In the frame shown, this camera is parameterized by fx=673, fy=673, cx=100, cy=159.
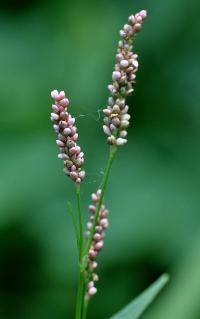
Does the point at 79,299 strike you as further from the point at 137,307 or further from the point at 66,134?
the point at 66,134

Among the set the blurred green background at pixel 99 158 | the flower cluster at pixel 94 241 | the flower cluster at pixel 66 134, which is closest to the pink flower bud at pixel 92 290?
the flower cluster at pixel 94 241

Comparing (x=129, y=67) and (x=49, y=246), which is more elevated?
(x=129, y=67)

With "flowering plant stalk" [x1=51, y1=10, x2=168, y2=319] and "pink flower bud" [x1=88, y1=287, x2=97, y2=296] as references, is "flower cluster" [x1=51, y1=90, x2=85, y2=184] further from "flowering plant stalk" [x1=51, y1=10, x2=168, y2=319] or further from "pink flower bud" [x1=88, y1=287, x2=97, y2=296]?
"pink flower bud" [x1=88, y1=287, x2=97, y2=296]

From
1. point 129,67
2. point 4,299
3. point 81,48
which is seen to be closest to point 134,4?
point 81,48

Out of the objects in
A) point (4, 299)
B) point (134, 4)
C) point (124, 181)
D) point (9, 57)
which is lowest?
point (4, 299)

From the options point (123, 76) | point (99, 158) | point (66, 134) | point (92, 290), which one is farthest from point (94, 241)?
point (99, 158)

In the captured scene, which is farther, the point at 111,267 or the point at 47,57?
the point at 47,57

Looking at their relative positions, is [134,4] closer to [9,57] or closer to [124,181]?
[9,57]

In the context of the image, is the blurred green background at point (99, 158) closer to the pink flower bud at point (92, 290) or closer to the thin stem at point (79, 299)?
the pink flower bud at point (92, 290)
